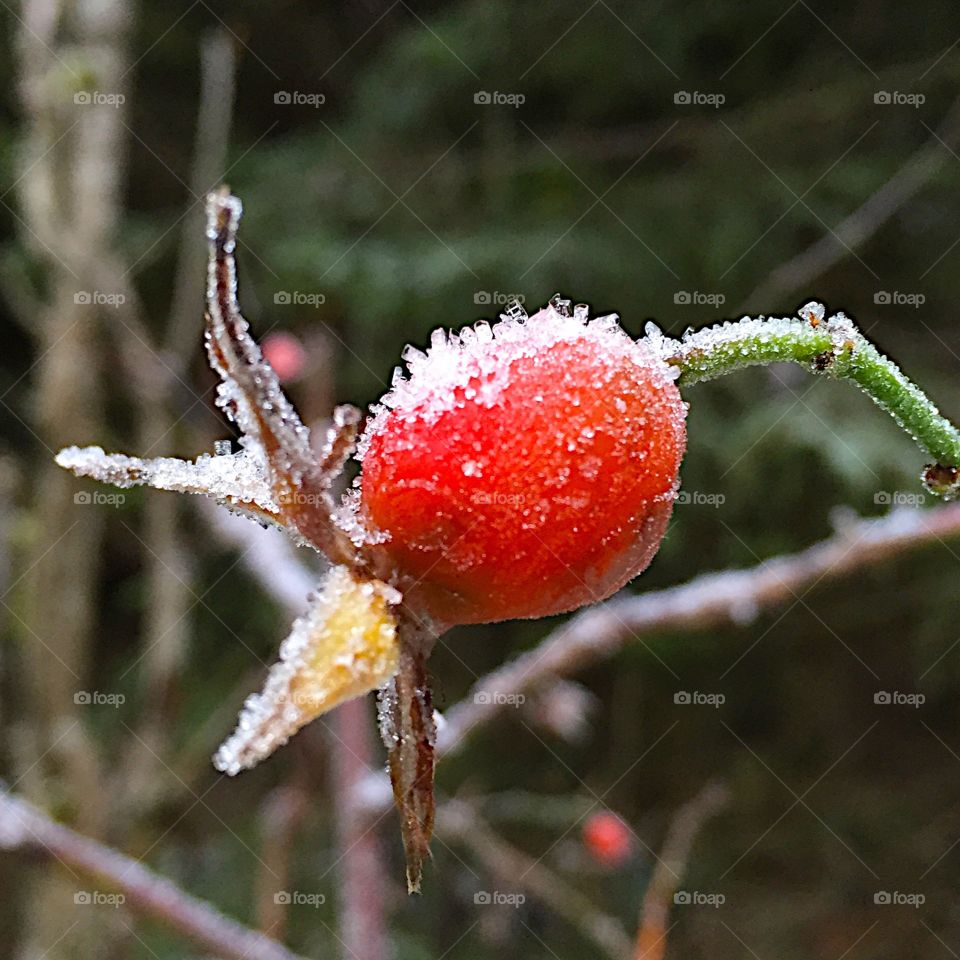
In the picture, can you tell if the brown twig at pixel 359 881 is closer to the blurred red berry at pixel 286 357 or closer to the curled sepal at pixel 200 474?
the curled sepal at pixel 200 474

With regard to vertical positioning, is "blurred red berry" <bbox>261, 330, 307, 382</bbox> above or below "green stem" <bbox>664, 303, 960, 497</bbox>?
above

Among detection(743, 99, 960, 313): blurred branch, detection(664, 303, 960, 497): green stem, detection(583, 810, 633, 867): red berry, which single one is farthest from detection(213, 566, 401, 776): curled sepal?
detection(743, 99, 960, 313): blurred branch

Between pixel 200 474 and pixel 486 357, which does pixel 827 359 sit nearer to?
pixel 486 357

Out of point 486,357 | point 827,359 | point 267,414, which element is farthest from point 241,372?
point 827,359

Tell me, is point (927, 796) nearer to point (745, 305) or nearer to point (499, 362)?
point (745, 305)

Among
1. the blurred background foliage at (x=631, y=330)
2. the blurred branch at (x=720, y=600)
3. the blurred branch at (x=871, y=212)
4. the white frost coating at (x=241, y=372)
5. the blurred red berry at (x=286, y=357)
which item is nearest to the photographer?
the white frost coating at (x=241, y=372)

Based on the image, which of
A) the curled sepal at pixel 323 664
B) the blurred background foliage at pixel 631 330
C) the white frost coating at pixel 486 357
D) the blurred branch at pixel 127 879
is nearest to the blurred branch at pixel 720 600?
the blurred branch at pixel 127 879

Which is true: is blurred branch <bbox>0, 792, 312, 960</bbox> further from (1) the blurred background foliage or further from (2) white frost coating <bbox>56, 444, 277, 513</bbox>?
(1) the blurred background foliage

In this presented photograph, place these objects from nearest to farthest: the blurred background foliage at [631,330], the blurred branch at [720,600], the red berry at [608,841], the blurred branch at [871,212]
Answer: the blurred branch at [720,600] < the red berry at [608,841] < the blurred branch at [871,212] < the blurred background foliage at [631,330]

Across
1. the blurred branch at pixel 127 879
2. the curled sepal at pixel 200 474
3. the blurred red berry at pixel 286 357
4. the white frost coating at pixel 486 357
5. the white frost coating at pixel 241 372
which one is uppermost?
the blurred red berry at pixel 286 357
